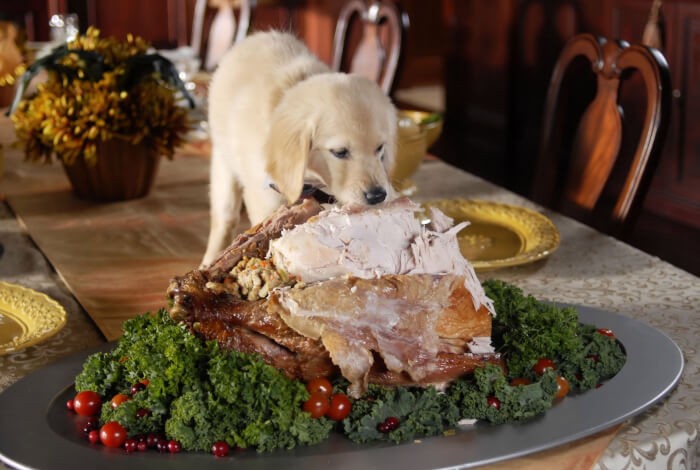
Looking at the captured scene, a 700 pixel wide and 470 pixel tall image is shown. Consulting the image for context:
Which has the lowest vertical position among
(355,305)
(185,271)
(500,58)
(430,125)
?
(500,58)

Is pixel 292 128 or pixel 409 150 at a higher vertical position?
pixel 292 128

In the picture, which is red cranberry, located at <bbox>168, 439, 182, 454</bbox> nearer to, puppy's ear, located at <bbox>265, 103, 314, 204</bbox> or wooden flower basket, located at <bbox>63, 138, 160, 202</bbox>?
puppy's ear, located at <bbox>265, 103, 314, 204</bbox>

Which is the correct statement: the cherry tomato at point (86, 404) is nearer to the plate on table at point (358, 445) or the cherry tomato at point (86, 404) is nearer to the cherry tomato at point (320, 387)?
the plate on table at point (358, 445)

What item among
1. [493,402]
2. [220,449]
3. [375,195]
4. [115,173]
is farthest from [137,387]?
[115,173]

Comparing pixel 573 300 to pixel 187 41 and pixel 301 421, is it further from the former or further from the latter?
pixel 187 41

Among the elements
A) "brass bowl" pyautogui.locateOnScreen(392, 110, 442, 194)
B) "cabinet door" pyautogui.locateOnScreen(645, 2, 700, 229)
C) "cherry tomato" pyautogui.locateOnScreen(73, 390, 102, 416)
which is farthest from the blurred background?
"cherry tomato" pyautogui.locateOnScreen(73, 390, 102, 416)

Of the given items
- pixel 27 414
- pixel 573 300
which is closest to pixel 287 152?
pixel 573 300

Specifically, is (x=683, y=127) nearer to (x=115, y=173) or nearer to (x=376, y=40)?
(x=376, y=40)

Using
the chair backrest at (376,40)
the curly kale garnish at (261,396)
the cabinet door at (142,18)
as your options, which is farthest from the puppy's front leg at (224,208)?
the cabinet door at (142,18)
